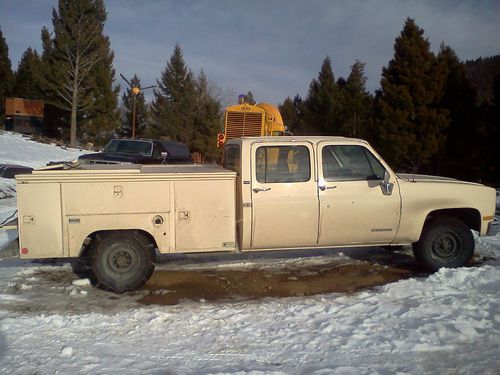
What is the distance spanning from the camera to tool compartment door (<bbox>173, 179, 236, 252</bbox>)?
600cm

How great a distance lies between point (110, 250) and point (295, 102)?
66.7 m

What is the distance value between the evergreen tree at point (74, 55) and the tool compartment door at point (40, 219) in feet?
103

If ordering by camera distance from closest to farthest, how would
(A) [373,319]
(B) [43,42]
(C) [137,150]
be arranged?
1. (A) [373,319]
2. (C) [137,150]
3. (B) [43,42]

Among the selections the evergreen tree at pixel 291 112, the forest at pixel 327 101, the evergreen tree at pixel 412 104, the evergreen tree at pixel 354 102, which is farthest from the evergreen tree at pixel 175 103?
the evergreen tree at pixel 412 104

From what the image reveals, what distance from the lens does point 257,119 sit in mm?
14922

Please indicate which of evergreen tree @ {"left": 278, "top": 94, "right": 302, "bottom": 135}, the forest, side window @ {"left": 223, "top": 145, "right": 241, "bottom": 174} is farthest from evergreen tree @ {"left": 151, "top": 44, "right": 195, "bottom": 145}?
→ side window @ {"left": 223, "top": 145, "right": 241, "bottom": 174}

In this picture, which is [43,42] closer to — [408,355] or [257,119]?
[257,119]

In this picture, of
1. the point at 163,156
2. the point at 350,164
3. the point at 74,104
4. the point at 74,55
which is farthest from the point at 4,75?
the point at 350,164

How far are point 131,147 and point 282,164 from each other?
9.58 m

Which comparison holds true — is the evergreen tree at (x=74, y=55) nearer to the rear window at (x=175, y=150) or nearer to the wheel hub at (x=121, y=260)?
the rear window at (x=175, y=150)

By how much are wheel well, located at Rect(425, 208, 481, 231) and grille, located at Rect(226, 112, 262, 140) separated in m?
8.62

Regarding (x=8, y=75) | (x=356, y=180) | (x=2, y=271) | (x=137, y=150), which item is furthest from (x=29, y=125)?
(x=356, y=180)

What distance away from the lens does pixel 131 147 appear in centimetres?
1494

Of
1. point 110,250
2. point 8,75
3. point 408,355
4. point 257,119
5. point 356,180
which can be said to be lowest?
point 408,355
